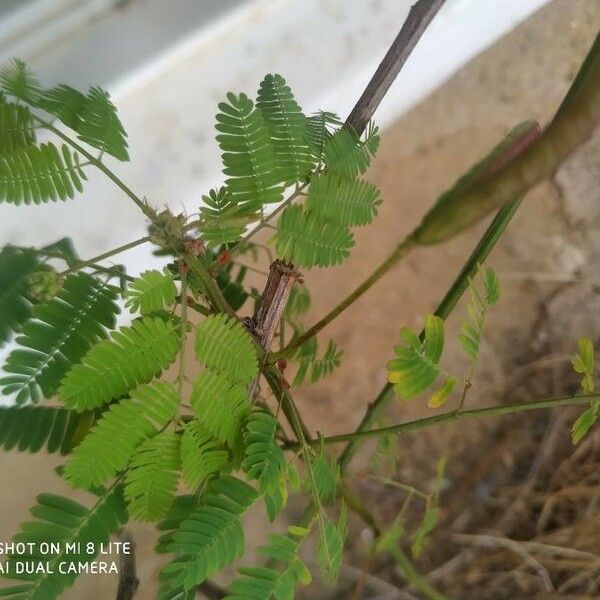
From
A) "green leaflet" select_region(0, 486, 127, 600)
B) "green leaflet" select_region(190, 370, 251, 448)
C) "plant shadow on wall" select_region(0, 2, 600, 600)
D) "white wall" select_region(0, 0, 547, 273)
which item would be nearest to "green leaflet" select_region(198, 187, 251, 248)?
"plant shadow on wall" select_region(0, 2, 600, 600)

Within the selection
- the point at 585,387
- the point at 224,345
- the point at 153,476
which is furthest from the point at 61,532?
the point at 585,387

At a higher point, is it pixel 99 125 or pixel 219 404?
pixel 99 125

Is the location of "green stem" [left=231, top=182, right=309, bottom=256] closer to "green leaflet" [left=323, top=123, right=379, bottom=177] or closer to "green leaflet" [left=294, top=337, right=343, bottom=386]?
"green leaflet" [left=323, top=123, right=379, bottom=177]

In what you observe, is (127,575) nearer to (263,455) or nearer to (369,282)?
(263,455)

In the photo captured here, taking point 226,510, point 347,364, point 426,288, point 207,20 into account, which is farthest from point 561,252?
point 226,510

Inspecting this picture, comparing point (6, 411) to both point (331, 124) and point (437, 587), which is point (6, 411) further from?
point (437, 587)

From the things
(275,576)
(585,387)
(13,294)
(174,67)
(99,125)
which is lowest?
(275,576)

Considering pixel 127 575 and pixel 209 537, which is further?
pixel 127 575
